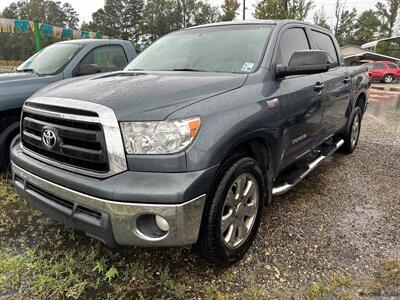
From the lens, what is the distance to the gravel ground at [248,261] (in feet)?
7.31

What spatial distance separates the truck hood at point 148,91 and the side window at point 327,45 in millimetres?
1943

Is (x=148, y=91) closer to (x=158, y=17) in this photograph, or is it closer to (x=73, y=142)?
(x=73, y=142)

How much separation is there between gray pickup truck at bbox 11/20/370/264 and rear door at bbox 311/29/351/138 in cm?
77

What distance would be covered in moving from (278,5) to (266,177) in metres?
21.3

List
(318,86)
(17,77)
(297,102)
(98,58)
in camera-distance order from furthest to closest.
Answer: (98,58), (17,77), (318,86), (297,102)

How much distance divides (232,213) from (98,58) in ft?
11.9

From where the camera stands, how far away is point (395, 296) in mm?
2207

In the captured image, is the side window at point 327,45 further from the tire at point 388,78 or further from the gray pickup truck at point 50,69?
the tire at point 388,78

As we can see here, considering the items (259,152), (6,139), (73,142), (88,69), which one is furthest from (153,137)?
(88,69)

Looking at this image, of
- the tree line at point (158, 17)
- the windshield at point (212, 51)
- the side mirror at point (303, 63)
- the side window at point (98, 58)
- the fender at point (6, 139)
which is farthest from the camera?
the tree line at point (158, 17)

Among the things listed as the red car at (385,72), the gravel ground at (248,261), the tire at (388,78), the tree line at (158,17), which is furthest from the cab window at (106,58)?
the tree line at (158,17)

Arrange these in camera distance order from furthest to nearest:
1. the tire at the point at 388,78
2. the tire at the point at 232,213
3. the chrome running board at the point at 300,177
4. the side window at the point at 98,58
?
1. the tire at the point at 388,78
2. the side window at the point at 98,58
3. the chrome running board at the point at 300,177
4. the tire at the point at 232,213

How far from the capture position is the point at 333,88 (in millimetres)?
3938

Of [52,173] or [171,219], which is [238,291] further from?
[52,173]
